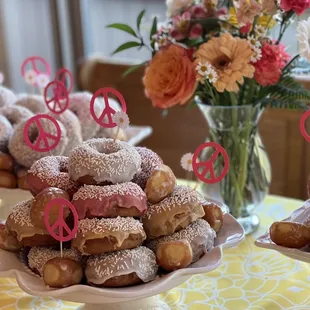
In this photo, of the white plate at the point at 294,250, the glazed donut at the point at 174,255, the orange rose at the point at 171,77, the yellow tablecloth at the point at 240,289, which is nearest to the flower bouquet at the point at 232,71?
the orange rose at the point at 171,77

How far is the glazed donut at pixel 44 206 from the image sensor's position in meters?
0.83

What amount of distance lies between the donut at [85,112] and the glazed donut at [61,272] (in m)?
0.52

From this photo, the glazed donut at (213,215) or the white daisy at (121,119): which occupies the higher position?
the white daisy at (121,119)

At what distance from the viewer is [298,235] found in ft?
2.94

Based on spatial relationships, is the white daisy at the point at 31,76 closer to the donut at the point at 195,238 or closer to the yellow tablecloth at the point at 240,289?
the yellow tablecloth at the point at 240,289

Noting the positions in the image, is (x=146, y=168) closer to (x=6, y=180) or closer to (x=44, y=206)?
(x=44, y=206)

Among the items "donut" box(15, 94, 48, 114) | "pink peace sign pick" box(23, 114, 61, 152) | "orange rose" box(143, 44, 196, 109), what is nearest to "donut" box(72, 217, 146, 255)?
"pink peace sign pick" box(23, 114, 61, 152)

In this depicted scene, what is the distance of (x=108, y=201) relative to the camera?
2.68ft

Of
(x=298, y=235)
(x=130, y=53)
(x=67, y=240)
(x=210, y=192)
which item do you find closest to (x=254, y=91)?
(x=210, y=192)

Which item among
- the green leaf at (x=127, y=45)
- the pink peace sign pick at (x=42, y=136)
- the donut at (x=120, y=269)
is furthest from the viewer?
the green leaf at (x=127, y=45)

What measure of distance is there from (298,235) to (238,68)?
1.07 feet

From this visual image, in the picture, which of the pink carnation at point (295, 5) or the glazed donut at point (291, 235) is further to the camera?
the pink carnation at point (295, 5)

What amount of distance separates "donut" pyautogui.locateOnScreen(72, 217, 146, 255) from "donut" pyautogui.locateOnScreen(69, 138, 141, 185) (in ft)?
0.21

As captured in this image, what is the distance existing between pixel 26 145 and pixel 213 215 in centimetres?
43
